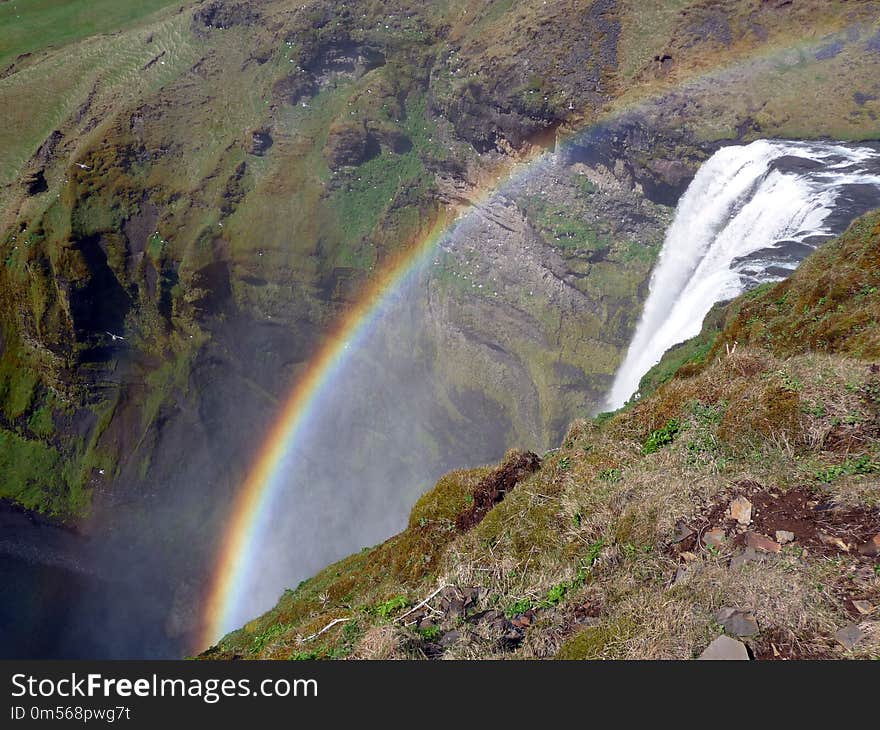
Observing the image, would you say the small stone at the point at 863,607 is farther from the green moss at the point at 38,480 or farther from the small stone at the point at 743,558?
the green moss at the point at 38,480

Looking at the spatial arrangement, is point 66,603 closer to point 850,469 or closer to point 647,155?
point 647,155

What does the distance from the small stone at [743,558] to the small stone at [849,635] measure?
93 cm

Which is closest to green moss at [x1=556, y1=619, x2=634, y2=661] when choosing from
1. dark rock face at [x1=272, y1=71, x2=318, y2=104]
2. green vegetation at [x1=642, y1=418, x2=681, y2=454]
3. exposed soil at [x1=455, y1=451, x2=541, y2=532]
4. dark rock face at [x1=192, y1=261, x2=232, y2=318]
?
green vegetation at [x1=642, y1=418, x2=681, y2=454]

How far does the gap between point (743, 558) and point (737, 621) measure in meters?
0.77

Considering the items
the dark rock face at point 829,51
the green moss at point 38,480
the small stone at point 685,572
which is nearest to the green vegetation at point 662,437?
the small stone at point 685,572

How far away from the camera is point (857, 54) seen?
78.4 feet

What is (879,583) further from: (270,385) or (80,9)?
(80,9)

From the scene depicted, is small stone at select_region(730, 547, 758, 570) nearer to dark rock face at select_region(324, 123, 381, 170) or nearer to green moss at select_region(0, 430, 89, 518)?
dark rock face at select_region(324, 123, 381, 170)

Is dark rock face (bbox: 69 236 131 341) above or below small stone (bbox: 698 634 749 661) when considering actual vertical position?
below

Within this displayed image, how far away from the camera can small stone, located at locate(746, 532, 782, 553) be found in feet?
18.7

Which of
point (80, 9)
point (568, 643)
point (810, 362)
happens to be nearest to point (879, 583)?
point (568, 643)

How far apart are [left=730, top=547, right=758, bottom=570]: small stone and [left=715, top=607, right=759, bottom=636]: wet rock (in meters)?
0.53

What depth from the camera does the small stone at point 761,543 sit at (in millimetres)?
5703

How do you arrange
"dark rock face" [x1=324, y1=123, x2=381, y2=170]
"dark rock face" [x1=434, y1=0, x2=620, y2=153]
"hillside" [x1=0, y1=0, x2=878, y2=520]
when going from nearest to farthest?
"dark rock face" [x1=434, y1=0, x2=620, y2=153] → "hillside" [x1=0, y1=0, x2=878, y2=520] → "dark rock face" [x1=324, y1=123, x2=381, y2=170]
